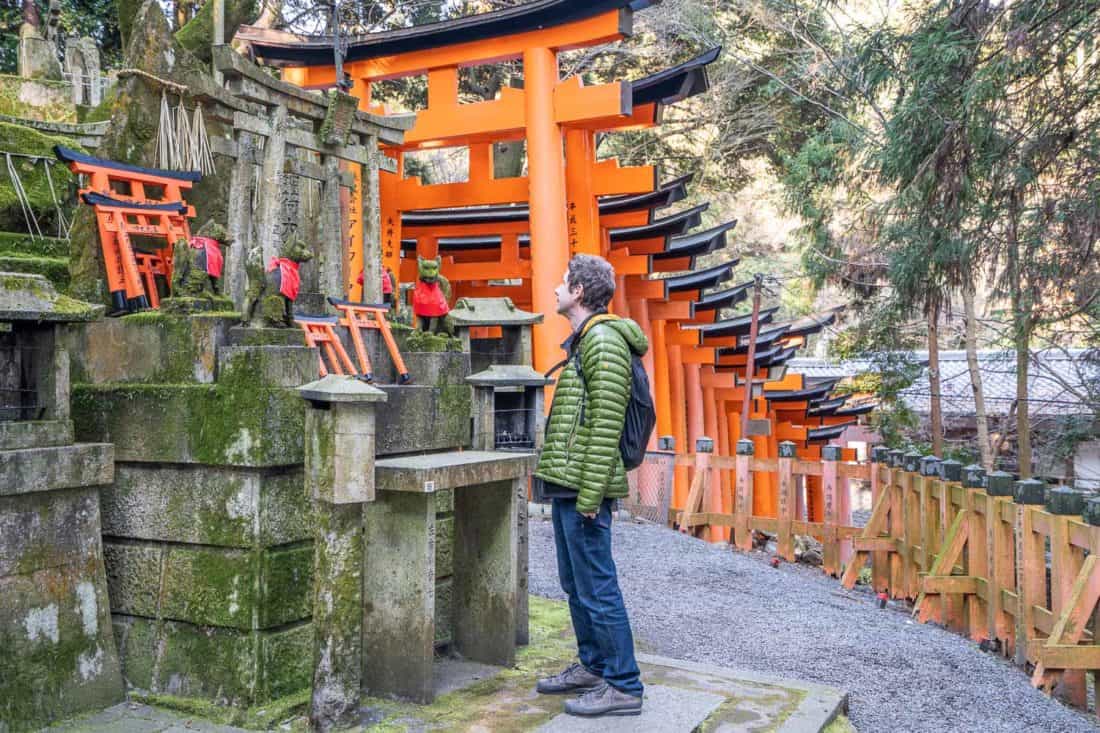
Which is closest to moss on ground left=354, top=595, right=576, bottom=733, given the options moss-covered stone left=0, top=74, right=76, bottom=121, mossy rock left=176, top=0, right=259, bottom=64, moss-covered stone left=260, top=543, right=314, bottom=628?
moss-covered stone left=260, top=543, right=314, bottom=628

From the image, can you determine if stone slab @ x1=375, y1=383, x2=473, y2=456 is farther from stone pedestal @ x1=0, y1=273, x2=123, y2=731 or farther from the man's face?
stone pedestal @ x1=0, y1=273, x2=123, y2=731

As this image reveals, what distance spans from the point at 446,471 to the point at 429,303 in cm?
260

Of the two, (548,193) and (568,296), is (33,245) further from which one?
(548,193)

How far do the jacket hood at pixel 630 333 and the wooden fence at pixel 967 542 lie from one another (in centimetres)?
343

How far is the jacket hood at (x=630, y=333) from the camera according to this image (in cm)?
390

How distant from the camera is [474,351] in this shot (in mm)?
9336

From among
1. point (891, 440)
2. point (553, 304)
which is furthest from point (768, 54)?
point (553, 304)

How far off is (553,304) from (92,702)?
798cm

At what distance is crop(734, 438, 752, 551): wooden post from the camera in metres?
11.2

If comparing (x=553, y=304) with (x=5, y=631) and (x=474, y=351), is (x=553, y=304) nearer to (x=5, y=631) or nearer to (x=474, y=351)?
(x=474, y=351)

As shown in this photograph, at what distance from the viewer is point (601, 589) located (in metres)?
3.91

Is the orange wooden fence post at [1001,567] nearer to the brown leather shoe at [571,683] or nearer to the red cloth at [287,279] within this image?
the brown leather shoe at [571,683]

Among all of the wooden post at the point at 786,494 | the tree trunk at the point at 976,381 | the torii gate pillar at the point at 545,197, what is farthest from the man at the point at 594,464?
the tree trunk at the point at 976,381

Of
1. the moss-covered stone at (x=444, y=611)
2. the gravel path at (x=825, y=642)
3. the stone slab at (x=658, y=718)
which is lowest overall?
the gravel path at (x=825, y=642)
